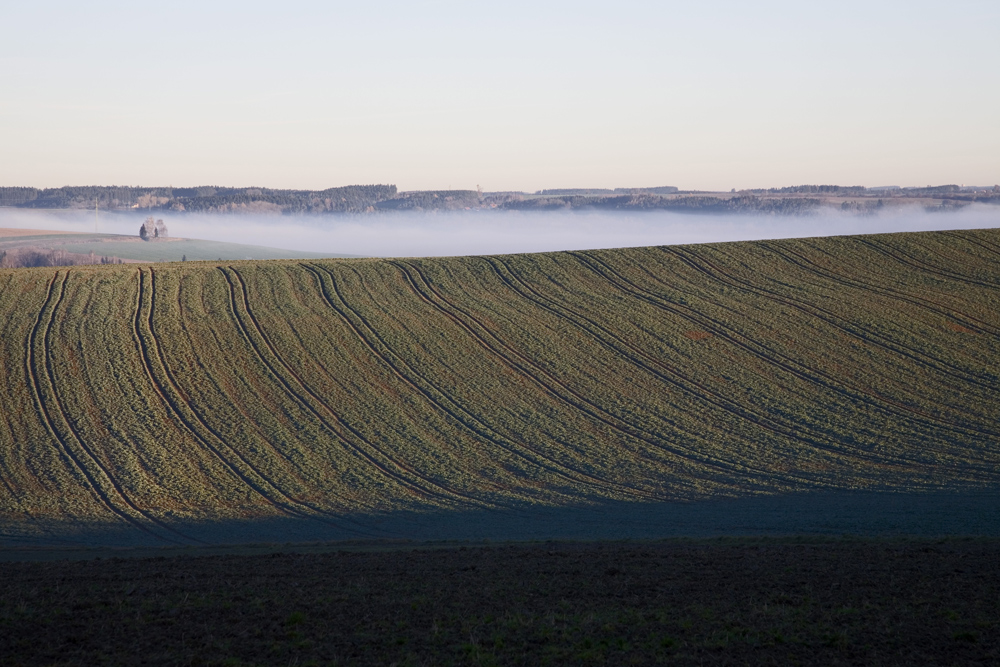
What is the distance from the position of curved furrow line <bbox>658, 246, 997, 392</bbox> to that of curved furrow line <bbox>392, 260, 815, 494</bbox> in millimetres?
12942

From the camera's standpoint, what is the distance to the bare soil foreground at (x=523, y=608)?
10766 millimetres

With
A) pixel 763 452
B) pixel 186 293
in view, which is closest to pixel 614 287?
pixel 763 452

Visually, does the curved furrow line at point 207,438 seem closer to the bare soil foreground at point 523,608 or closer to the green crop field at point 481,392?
the green crop field at point 481,392

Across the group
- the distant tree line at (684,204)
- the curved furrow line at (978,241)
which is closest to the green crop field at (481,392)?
the curved furrow line at (978,241)

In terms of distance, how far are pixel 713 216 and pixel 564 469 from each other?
91431 mm

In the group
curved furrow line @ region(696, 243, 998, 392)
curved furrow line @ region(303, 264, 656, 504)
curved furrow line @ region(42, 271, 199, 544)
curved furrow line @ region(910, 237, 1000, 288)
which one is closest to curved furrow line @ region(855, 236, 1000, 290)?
curved furrow line @ region(910, 237, 1000, 288)

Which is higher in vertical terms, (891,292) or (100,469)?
(891,292)

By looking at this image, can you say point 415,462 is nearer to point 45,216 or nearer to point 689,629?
point 689,629

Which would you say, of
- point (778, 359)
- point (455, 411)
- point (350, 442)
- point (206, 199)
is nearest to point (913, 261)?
point (778, 359)

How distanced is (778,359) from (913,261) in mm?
19037

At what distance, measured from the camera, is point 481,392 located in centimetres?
3559

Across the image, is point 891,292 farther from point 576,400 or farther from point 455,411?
point 455,411

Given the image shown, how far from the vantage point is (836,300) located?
147ft

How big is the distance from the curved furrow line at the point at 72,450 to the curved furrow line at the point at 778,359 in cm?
2579
